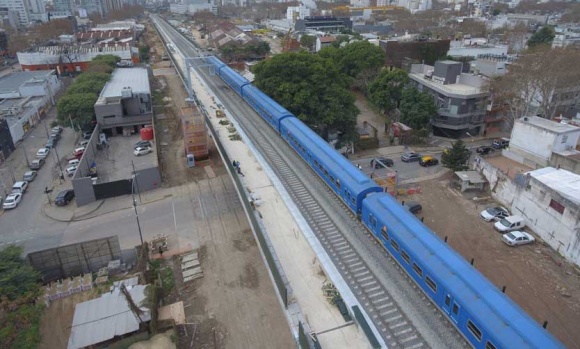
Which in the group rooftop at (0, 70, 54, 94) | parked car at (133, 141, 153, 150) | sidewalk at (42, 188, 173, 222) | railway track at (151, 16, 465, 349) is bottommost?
sidewalk at (42, 188, 173, 222)

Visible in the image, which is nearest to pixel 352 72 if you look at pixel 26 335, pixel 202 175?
pixel 202 175

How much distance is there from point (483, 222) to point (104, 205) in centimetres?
3311

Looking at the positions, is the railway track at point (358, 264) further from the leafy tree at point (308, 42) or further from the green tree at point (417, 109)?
the leafy tree at point (308, 42)

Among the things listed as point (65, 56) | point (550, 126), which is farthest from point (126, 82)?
point (550, 126)

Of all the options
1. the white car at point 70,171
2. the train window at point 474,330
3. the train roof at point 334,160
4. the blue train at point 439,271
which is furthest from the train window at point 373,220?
the white car at point 70,171

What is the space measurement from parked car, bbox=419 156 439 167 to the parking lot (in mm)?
28900

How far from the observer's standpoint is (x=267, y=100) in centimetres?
4366

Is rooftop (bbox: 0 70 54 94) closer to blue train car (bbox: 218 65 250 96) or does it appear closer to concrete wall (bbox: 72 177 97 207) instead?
blue train car (bbox: 218 65 250 96)

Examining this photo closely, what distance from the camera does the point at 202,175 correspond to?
39125mm

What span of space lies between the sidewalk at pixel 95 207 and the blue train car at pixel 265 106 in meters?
12.8

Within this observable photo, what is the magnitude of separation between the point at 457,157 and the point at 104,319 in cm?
3288

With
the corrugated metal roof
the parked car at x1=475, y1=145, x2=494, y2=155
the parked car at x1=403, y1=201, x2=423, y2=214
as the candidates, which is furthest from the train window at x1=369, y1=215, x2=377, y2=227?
the parked car at x1=475, y1=145, x2=494, y2=155

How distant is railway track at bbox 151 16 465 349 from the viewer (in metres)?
16.2

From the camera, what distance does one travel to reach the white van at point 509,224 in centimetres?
2931
